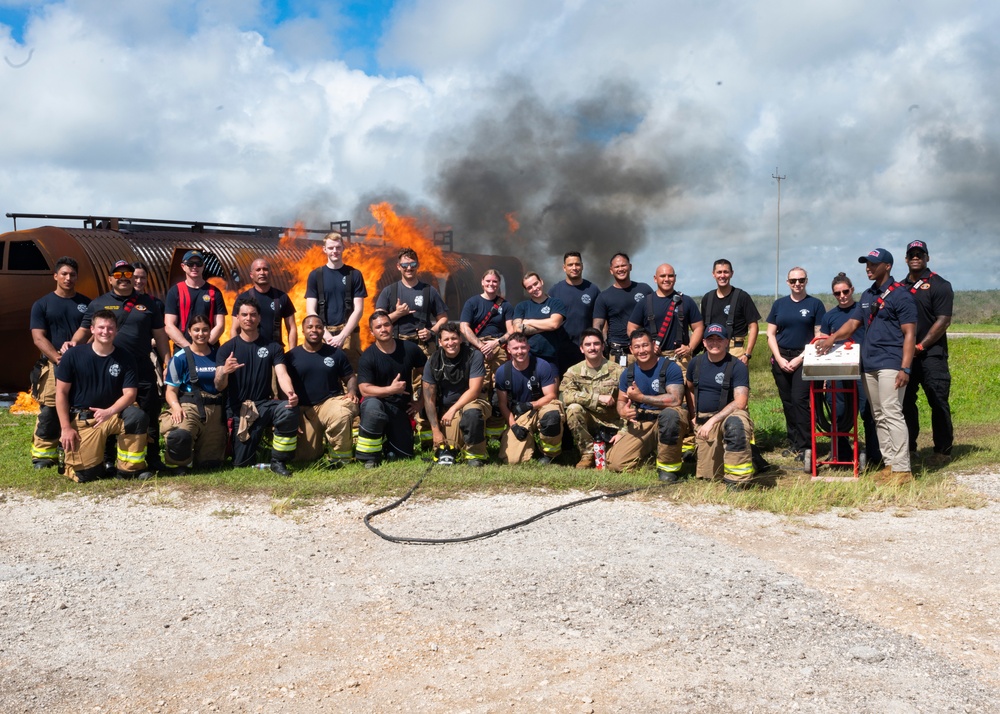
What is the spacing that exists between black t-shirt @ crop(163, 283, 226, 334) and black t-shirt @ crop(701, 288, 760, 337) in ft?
15.9

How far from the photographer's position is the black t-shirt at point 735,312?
8.68 meters

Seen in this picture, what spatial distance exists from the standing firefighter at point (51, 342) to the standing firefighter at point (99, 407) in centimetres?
58

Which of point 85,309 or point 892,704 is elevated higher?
point 85,309

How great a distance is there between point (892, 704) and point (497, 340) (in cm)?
571

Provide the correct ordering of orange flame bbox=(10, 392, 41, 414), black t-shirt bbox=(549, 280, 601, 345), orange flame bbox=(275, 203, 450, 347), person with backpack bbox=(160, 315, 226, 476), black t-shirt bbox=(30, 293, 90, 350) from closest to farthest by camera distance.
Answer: person with backpack bbox=(160, 315, 226, 476), black t-shirt bbox=(30, 293, 90, 350), black t-shirt bbox=(549, 280, 601, 345), orange flame bbox=(10, 392, 41, 414), orange flame bbox=(275, 203, 450, 347)

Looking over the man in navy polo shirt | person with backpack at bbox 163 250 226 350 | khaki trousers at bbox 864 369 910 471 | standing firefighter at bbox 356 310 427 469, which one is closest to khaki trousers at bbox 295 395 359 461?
standing firefighter at bbox 356 310 427 469

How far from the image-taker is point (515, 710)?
3367 mm

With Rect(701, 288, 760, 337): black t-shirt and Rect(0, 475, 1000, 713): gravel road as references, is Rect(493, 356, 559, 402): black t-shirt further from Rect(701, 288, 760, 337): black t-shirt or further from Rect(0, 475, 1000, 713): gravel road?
Rect(0, 475, 1000, 713): gravel road

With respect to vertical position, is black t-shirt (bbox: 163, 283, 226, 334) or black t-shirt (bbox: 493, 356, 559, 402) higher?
black t-shirt (bbox: 163, 283, 226, 334)

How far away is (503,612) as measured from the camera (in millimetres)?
4422

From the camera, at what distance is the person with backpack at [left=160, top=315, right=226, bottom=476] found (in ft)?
25.5

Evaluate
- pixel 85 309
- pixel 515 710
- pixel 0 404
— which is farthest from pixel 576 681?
pixel 0 404

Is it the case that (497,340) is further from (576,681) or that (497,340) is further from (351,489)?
(576,681)

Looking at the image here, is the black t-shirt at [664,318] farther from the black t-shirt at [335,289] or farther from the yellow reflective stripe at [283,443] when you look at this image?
the yellow reflective stripe at [283,443]
